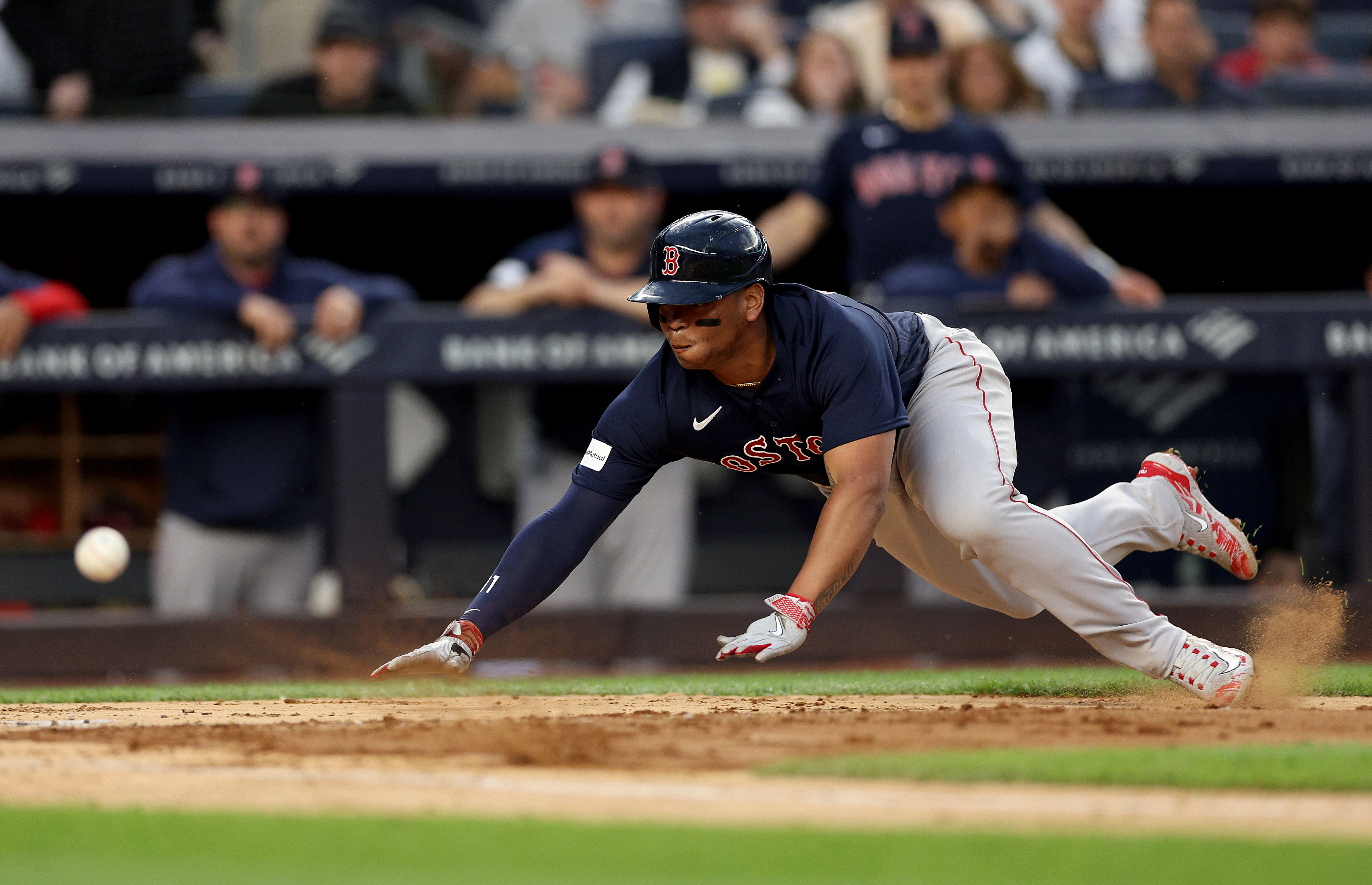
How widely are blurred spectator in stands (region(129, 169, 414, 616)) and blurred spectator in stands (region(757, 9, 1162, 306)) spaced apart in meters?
2.05

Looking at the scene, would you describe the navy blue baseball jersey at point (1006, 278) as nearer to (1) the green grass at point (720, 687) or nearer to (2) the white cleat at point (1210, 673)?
(1) the green grass at point (720, 687)

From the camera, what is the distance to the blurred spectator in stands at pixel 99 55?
27.9 ft

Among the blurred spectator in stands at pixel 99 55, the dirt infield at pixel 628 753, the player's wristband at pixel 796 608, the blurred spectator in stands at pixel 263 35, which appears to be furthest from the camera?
the blurred spectator in stands at pixel 263 35

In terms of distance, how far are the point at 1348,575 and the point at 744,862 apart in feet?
17.4

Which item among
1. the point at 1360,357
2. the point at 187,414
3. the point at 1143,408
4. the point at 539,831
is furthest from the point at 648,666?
the point at 539,831

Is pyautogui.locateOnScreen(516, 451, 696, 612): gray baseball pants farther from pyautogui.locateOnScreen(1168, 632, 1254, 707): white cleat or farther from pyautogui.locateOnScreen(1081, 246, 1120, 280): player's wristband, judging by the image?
pyautogui.locateOnScreen(1168, 632, 1254, 707): white cleat

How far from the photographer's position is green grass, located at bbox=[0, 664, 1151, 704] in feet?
17.2

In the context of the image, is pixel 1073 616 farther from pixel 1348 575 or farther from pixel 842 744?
pixel 1348 575

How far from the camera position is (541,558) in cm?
419

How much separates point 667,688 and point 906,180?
9.61 feet

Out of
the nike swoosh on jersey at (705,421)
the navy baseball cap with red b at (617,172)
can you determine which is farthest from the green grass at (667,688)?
the navy baseball cap with red b at (617,172)

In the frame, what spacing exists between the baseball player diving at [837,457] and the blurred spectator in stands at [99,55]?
17.5ft

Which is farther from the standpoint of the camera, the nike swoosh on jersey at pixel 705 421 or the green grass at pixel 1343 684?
the green grass at pixel 1343 684

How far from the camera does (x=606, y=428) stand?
4.21 m
